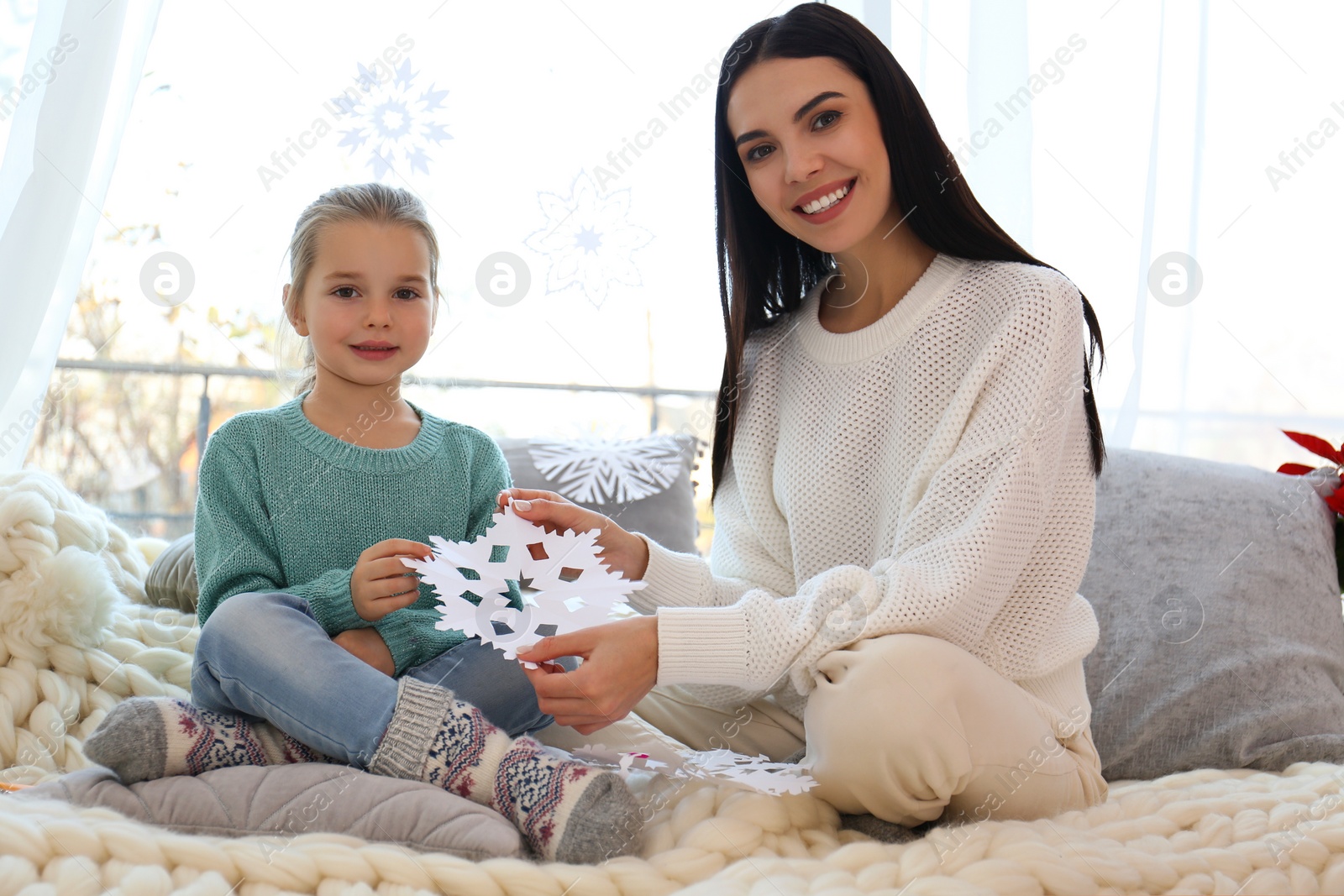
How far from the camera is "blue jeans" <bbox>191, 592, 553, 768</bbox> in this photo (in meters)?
0.94

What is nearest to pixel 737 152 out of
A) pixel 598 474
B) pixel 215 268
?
pixel 598 474

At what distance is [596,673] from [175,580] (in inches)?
33.8

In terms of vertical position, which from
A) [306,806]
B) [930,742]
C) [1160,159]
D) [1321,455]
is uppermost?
[1160,159]

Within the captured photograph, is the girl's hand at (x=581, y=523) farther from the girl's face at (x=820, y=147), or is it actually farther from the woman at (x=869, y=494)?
the girl's face at (x=820, y=147)

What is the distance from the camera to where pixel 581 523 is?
3.55 ft

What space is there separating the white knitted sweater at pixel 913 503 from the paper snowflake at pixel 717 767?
3.1 inches

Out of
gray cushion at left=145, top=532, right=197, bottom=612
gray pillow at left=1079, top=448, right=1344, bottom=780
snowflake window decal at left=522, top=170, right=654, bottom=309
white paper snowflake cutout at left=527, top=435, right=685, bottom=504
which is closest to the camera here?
gray pillow at left=1079, top=448, right=1344, bottom=780

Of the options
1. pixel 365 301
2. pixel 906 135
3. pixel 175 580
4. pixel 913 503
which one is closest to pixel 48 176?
pixel 175 580

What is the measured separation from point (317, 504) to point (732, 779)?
1.90 ft

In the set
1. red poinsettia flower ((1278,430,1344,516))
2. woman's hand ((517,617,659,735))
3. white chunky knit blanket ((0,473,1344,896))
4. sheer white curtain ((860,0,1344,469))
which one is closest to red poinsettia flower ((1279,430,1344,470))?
red poinsettia flower ((1278,430,1344,516))

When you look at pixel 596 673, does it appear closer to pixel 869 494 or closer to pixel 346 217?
pixel 869 494

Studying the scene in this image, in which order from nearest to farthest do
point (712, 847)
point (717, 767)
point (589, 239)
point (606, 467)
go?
point (712, 847), point (717, 767), point (606, 467), point (589, 239)

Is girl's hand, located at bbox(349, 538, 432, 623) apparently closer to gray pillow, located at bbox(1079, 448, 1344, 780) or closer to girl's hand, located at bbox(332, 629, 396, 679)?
girl's hand, located at bbox(332, 629, 396, 679)

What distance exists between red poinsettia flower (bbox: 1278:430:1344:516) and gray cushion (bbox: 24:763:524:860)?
1288mm
